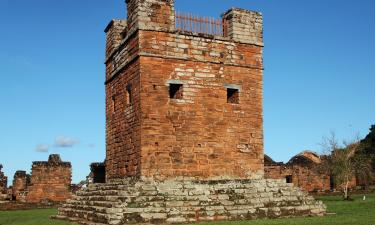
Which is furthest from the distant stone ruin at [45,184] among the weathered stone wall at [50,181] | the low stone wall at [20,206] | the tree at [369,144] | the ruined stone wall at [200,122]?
the tree at [369,144]

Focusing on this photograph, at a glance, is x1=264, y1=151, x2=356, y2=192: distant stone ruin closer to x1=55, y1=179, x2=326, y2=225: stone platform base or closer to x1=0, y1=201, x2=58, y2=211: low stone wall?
x1=0, y1=201, x2=58, y2=211: low stone wall

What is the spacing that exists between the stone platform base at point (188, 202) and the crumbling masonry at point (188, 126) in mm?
33

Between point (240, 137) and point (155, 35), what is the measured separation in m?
Answer: 4.09

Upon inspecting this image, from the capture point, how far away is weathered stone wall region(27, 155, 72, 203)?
2273 centimetres

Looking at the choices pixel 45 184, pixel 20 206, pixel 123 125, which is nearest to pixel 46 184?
pixel 45 184

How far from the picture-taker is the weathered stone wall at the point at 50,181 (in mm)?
22734

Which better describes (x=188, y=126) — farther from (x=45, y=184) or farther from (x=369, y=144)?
(x=369, y=144)

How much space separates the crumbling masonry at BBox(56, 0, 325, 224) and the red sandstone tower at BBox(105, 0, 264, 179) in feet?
0.10

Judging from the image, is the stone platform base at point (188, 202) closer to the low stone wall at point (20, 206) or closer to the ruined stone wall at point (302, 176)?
the low stone wall at point (20, 206)

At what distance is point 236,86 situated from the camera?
1525cm

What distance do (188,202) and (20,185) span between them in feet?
45.4

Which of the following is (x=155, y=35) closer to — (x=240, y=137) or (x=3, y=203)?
(x=240, y=137)

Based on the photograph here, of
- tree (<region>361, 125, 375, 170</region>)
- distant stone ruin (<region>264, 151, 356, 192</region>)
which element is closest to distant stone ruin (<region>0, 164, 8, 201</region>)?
distant stone ruin (<region>264, 151, 356, 192</region>)

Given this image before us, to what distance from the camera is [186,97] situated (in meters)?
14.4
